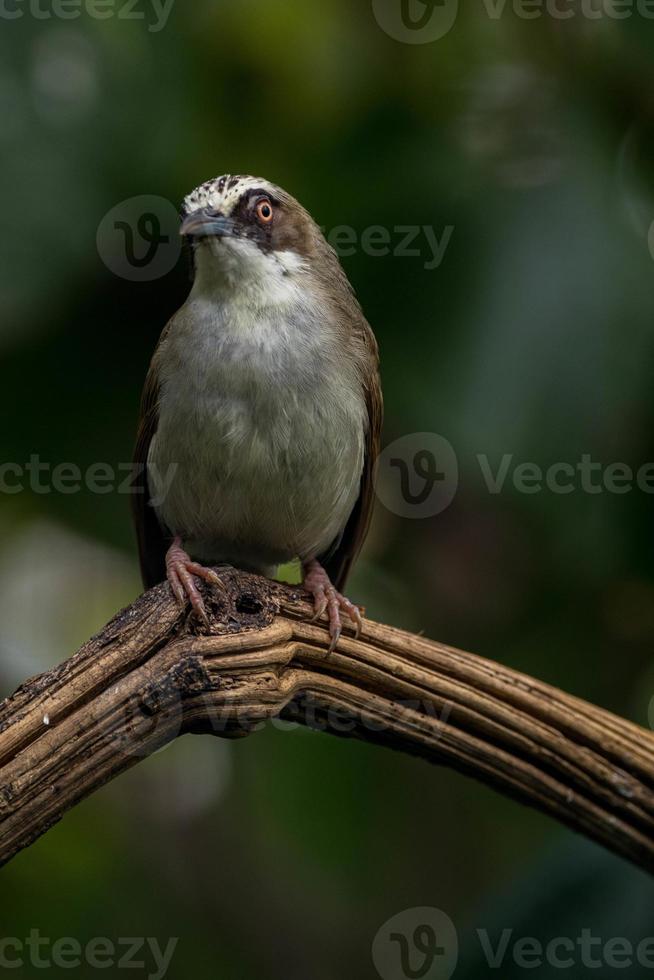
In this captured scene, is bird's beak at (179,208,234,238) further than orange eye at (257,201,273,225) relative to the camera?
No

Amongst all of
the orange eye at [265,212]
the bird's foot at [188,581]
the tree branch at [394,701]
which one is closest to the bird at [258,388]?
the orange eye at [265,212]

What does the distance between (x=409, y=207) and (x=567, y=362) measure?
816 millimetres

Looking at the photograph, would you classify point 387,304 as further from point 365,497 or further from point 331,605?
point 331,605

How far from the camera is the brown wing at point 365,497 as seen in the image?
186 inches

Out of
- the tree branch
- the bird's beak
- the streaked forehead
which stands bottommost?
the tree branch

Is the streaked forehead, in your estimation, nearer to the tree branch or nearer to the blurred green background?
the blurred green background

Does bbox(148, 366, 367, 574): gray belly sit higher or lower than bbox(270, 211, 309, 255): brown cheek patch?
lower

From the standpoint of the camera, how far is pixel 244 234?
14.3 feet

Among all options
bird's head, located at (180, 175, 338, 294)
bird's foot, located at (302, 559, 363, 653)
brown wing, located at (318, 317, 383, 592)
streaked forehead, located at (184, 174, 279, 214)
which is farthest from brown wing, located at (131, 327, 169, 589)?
bird's foot, located at (302, 559, 363, 653)

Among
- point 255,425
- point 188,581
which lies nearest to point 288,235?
point 255,425

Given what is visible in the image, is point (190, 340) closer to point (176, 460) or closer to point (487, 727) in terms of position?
point (176, 460)

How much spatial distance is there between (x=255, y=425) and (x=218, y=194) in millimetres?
782

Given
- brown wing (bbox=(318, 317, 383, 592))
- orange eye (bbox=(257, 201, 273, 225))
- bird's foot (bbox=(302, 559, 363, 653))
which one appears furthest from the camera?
brown wing (bbox=(318, 317, 383, 592))

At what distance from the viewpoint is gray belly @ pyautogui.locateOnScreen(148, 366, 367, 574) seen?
169 inches
